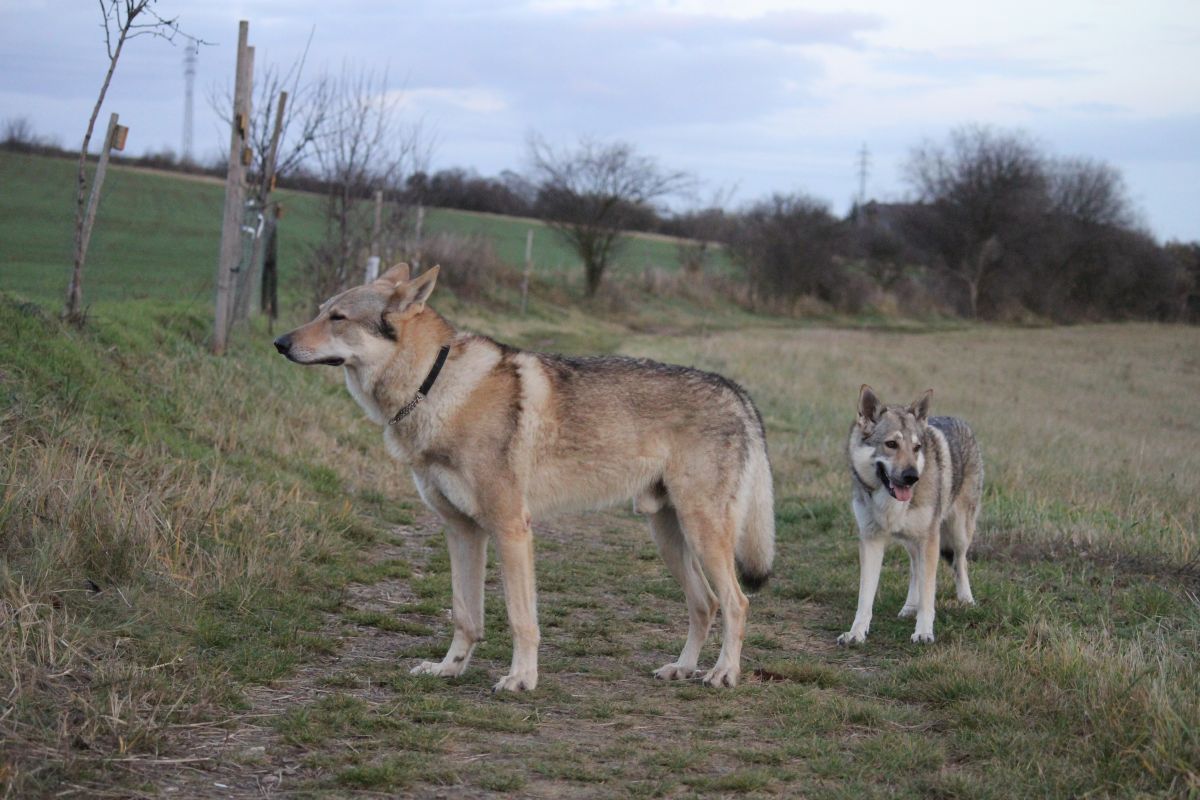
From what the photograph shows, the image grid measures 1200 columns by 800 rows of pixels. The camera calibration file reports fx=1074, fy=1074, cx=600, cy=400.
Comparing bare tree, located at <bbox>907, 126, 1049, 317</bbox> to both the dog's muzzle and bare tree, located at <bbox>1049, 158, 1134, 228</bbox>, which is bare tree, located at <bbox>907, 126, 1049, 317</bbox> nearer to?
bare tree, located at <bbox>1049, 158, 1134, 228</bbox>

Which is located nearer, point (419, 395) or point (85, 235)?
point (419, 395)

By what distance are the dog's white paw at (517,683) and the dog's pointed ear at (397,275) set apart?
2.27 meters

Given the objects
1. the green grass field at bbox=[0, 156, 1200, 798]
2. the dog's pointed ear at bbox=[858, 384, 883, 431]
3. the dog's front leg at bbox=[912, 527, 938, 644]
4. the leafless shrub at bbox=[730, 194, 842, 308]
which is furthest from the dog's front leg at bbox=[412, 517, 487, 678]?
the leafless shrub at bbox=[730, 194, 842, 308]

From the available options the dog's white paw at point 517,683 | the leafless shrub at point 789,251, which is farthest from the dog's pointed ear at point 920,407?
the leafless shrub at point 789,251

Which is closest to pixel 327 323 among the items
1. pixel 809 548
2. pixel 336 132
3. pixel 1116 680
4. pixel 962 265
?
pixel 1116 680

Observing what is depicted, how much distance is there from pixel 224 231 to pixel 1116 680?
11201 millimetres

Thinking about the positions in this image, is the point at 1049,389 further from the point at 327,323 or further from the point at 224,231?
the point at 327,323

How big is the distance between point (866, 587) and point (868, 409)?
1304mm

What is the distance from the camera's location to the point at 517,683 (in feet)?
17.8

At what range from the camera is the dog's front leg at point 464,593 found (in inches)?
224

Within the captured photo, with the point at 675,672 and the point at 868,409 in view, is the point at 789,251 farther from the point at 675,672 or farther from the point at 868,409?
the point at 675,672

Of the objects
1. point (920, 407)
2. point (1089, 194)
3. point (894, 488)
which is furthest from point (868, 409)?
point (1089, 194)

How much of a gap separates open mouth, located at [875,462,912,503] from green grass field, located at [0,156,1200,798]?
829mm

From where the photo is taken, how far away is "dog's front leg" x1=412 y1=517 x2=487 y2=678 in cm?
568
